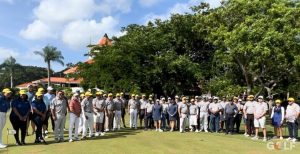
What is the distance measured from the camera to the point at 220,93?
104 feet

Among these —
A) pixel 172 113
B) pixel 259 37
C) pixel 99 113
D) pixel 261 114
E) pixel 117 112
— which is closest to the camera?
pixel 261 114

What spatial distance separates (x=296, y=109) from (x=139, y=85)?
20582 millimetres

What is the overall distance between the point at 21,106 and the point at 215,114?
992 cm

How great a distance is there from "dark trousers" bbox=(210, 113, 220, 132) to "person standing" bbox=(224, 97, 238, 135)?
0.65 metres

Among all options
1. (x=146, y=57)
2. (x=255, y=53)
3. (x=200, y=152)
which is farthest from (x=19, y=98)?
(x=146, y=57)

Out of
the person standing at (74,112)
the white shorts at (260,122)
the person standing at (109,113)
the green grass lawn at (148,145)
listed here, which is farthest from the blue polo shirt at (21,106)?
the white shorts at (260,122)

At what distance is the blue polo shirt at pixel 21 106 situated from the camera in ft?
49.5

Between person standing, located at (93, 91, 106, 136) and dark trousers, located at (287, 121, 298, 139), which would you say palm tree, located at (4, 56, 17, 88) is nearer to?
person standing, located at (93, 91, 106, 136)

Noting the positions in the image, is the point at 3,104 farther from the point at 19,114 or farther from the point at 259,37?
the point at 259,37

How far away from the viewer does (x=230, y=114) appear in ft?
68.5

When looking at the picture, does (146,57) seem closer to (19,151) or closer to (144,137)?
(144,137)

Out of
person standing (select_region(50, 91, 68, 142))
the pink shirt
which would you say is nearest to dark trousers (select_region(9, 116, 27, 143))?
person standing (select_region(50, 91, 68, 142))

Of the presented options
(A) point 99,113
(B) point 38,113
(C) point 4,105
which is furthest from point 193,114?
(C) point 4,105

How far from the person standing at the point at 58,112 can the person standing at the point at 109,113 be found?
430 centimetres
